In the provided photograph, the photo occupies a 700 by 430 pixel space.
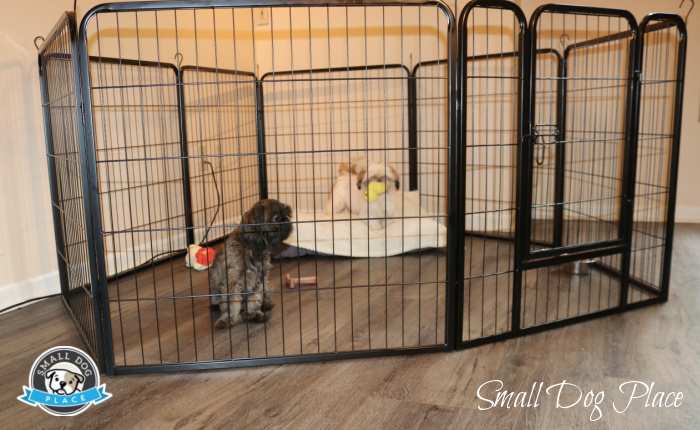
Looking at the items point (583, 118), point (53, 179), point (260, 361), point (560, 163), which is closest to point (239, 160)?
point (53, 179)

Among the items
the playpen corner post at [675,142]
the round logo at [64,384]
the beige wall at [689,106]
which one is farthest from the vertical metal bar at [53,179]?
the beige wall at [689,106]

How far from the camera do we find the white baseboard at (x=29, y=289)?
3.47 m

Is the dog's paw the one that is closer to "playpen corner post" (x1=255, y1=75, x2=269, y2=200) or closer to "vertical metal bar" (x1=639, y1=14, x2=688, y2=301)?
"playpen corner post" (x1=255, y1=75, x2=269, y2=200)

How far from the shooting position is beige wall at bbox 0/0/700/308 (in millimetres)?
3400

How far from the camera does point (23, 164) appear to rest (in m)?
3.51

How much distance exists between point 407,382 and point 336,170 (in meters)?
3.54

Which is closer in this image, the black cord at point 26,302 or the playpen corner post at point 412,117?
the black cord at point 26,302

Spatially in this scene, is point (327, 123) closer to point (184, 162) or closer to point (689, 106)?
point (184, 162)

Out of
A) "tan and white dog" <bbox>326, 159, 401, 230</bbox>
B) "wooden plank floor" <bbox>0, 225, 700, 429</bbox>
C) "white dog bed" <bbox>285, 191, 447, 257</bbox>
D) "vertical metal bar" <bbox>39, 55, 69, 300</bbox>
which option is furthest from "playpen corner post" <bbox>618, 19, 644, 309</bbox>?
"vertical metal bar" <bbox>39, 55, 69, 300</bbox>

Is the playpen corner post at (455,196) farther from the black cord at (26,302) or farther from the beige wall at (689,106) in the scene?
the beige wall at (689,106)

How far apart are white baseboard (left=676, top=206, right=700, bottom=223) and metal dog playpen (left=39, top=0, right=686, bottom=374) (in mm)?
630

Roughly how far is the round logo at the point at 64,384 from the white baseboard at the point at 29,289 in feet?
2.99

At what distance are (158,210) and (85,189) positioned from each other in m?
2.09

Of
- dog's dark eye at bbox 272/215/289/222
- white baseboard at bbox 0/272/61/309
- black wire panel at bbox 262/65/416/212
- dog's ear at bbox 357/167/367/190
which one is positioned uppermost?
black wire panel at bbox 262/65/416/212
